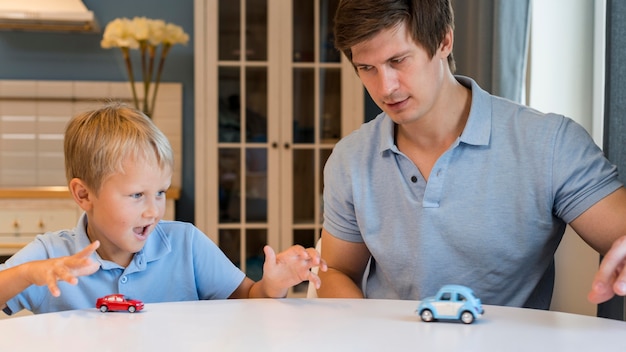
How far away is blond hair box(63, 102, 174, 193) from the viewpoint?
1604 mm

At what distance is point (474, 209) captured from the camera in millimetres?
1647

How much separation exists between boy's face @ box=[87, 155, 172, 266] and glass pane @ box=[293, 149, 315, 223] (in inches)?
112

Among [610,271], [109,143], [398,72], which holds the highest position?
[398,72]

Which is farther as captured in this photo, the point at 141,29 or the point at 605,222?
the point at 141,29

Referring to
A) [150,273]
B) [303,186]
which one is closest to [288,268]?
[150,273]

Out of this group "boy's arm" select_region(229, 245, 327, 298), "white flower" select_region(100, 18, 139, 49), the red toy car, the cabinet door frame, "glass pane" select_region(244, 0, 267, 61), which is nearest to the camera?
the red toy car

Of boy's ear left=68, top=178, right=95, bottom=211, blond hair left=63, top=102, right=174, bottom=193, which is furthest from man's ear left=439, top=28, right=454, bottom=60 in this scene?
boy's ear left=68, top=178, right=95, bottom=211

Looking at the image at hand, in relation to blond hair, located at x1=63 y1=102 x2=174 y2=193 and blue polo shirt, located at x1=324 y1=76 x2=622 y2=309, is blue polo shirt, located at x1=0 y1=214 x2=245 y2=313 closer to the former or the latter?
blond hair, located at x1=63 y1=102 x2=174 y2=193

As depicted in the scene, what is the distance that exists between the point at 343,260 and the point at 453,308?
0.65m

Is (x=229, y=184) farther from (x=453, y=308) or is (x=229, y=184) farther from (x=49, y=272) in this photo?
(x=453, y=308)

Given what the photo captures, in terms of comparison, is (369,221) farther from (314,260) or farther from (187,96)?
(187,96)

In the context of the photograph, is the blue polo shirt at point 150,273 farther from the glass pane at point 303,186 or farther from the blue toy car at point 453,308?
the glass pane at point 303,186

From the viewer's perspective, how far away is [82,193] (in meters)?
1.68

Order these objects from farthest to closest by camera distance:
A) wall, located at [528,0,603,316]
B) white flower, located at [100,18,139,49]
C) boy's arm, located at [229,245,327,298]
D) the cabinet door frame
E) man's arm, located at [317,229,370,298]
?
the cabinet door frame → white flower, located at [100,18,139,49] → wall, located at [528,0,603,316] → man's arm, located at [317,229,370,298] → boy's arm, located at [229,245,327,298]
